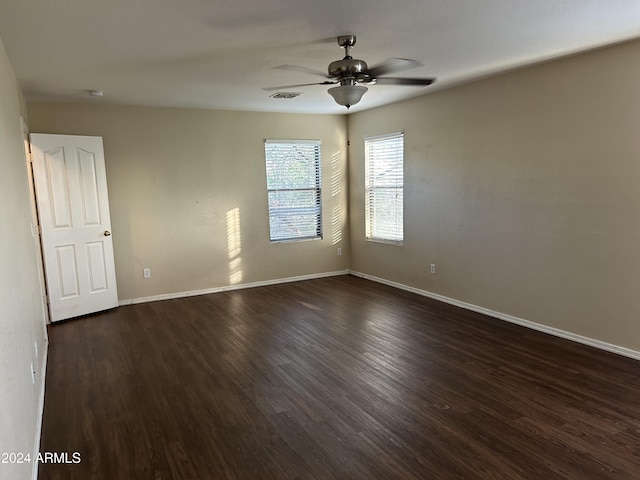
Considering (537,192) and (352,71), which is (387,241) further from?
(352,71)

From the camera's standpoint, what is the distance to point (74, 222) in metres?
4.74

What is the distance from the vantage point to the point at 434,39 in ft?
9.84

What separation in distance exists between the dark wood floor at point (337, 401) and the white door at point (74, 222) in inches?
16.9

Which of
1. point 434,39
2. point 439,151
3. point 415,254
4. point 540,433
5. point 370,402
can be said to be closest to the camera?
point 540,433

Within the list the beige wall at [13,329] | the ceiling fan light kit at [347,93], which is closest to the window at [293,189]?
the ceiling fan light kit at [347,93]

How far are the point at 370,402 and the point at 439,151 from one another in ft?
10.5

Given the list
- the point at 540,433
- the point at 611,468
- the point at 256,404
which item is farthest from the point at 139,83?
the point at 611,468

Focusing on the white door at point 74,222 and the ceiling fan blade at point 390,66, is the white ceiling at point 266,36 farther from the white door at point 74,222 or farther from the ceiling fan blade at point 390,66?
the white door at point 74,222

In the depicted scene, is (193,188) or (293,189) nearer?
(193,188)

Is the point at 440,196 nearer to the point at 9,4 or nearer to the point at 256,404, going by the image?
the point at 256,404

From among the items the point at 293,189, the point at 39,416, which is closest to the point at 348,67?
the point at 39,416

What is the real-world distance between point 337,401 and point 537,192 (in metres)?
2.66

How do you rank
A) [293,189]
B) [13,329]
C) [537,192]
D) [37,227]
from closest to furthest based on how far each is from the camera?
[13,329], [537,192], [37,227], [293,189]

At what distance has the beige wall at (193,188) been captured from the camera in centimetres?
517
